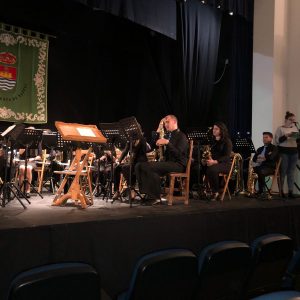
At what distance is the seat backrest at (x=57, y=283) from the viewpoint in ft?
4.94

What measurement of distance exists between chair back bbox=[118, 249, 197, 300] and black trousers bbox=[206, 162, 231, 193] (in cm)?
417

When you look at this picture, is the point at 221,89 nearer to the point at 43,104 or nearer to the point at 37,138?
the point at 43,104

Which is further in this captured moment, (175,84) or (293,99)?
(175,84)

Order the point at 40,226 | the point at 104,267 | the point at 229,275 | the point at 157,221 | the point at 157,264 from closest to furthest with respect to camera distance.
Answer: the point at 157,264, the point at 229,275, the point at 40,226, the point at 104,267, the point at 157,221

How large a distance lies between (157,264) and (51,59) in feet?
28.6

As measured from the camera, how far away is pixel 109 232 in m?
3.73

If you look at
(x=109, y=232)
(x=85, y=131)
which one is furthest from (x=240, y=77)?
(x=109, y=232)

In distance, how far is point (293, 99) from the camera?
29.2 feet

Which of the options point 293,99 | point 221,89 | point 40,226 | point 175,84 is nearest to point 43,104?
point 175,84

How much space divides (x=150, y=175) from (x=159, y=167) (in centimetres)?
18

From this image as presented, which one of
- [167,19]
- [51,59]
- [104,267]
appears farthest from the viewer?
[51,59]

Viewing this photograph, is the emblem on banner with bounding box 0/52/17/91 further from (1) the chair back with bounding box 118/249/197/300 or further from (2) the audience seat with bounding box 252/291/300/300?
(2) the audience seat with bounding box 252/291/300/300

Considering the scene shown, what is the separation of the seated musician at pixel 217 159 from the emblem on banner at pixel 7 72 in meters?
4.96

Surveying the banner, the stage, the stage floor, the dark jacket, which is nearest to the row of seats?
the stage
